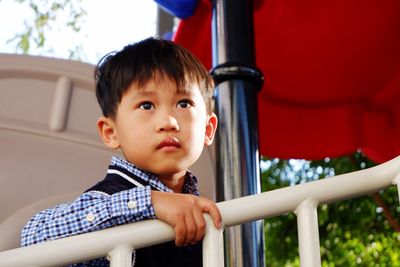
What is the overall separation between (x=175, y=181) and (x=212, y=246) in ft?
1.19

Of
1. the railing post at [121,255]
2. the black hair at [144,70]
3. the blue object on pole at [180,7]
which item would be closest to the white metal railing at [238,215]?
the railing post at [121,255]

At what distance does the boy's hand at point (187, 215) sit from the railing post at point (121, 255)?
63 millimetres

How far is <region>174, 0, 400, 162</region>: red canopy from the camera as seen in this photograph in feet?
7.00

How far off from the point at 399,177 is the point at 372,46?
143 cm

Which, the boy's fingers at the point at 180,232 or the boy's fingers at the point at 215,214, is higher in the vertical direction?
the boy's fingers at the point at 215,214

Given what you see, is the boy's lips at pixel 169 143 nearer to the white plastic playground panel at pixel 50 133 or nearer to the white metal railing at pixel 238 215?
the white metal railing at pixel 238 215

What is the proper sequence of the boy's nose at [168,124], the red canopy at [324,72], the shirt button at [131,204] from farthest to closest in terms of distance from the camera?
the red canopy at [324,72], the boy's nose at [168,124], the shirt button at [131,204]

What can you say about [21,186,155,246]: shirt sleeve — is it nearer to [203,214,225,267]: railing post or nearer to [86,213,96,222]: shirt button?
[86,213,96,222]: shirt button

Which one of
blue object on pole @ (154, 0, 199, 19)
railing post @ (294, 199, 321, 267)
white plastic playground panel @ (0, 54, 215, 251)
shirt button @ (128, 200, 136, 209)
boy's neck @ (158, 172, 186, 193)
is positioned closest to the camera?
railing post @ (294, 199, 321, 267)

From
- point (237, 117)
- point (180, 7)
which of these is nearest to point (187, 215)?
point (237, 117)

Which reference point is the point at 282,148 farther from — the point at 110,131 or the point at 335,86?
the point at 110,131

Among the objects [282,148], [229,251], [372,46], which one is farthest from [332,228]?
[229,251]

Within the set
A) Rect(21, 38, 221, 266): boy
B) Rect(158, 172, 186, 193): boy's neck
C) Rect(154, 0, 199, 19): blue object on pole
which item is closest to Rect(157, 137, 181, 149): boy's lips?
Rect(21, 38, 221, 266): boy

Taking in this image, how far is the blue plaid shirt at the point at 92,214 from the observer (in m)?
0.97
